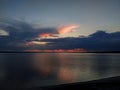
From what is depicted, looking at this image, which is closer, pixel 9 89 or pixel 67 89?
pixel 67 89

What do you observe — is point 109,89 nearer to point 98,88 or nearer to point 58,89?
point 98,88

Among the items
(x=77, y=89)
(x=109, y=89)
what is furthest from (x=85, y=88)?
(x=109, y=89)

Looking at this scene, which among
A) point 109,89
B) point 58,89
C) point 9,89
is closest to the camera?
point 109,89

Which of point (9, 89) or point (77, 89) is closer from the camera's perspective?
point (77, 89)

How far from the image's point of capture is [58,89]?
1221 centimetres

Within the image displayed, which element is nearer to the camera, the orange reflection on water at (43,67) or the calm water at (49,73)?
the calm water at (49,73)

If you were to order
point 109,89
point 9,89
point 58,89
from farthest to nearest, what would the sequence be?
point 9,89 → point 58,89 → point 109,89

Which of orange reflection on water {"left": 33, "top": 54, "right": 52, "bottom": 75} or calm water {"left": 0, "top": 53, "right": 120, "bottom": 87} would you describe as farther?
orange reflection on water {"left": 33, "top": 54, "right": 52, "bottom": 75}

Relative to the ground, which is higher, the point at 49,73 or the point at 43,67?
the point at 43,67

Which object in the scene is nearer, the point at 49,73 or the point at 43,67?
the point at 49,73

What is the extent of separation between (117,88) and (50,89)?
3.74 m

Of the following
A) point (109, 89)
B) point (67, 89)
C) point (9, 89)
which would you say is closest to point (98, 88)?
point (109, 89)

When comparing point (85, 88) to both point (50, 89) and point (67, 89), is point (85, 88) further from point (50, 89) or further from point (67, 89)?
point (50, 89)

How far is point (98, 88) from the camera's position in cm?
1190
